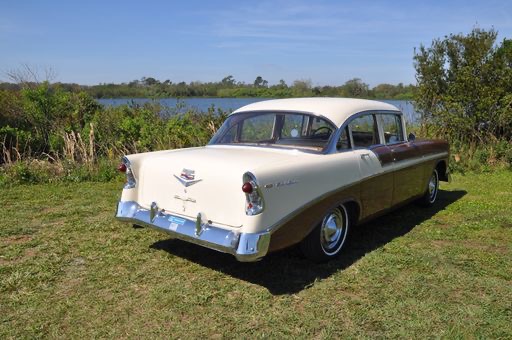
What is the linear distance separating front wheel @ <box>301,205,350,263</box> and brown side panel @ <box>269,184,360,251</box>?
107mm

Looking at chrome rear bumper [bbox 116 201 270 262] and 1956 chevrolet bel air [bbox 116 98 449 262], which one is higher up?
1956 chevrolet bel air [bbox 116 98 449 262]

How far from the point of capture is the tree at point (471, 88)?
10414 mm

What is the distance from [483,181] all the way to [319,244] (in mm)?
5705

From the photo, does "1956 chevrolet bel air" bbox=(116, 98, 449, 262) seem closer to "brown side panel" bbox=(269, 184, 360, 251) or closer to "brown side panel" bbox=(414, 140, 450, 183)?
"brown side panel" bbox=(269, 184, 360, 251)

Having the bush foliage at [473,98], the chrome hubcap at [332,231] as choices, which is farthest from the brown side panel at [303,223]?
the bush foliage at [473,98]

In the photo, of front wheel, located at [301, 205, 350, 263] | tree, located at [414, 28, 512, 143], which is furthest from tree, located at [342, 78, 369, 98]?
front wheel, located at [301, 205, 350, 263]

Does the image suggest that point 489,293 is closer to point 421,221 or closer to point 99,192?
point 421,221

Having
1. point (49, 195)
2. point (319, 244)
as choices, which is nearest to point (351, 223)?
point (319, 244)

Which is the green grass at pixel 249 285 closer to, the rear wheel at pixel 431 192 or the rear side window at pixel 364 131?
the rear wheel at pixel 431 192

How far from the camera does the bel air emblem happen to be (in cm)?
400

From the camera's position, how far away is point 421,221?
6.01m

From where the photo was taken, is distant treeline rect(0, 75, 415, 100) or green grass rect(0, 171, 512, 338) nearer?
green grass rect(0, 171, 512, 338)

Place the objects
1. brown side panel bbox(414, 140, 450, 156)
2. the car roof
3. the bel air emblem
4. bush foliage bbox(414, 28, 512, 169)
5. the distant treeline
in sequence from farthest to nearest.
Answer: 1. the distant treeline
2. bush foliage bbox(414, 28, 512, 169)
3. brown side panel bbox(414, 140, 450, 156)
4. the car roof
5. the bel air emblem

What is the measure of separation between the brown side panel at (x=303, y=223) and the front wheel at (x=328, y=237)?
107 mm
